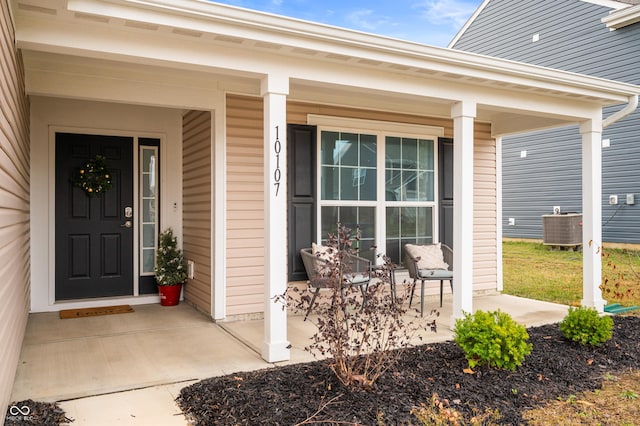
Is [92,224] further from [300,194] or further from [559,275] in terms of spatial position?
[559,275]

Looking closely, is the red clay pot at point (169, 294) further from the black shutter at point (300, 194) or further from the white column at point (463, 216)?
the white column at point (463, 216)

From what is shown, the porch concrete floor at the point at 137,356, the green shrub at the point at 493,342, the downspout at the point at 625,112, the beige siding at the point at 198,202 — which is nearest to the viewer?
the porch concrete floor at the point at 137,356

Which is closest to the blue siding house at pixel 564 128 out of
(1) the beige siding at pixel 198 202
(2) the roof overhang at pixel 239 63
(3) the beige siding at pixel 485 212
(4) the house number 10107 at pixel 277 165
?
(3) the beige siding at pixel 485 212

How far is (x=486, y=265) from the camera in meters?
6.48

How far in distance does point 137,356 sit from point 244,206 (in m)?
1.80

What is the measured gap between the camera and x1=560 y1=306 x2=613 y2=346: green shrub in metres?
3.85

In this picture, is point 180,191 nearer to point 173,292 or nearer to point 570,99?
point 173,292

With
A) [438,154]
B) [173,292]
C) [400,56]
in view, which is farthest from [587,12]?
[173,292]

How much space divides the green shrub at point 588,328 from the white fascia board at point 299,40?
6.89 ft

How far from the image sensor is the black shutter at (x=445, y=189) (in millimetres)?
6137

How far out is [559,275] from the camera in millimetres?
8227

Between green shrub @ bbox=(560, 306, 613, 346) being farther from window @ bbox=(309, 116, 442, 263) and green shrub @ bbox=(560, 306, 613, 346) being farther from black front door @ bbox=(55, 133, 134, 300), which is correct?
black front door @ bbox=(55, 133, 134, 300)

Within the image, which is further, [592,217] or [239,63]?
[592,217]

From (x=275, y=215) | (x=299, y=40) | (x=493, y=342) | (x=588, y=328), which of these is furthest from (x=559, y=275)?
(x=299, y=40)
